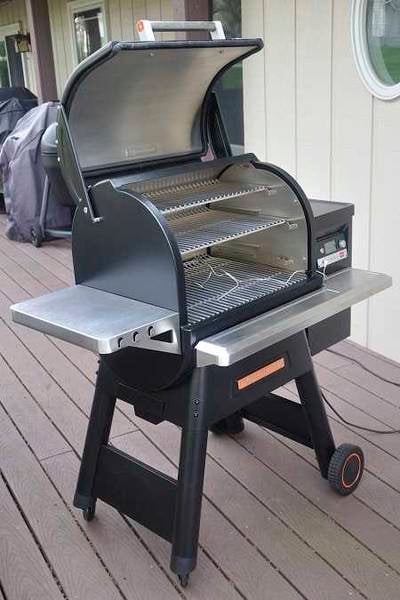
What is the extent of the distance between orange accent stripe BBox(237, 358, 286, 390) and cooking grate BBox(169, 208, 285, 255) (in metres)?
0.35

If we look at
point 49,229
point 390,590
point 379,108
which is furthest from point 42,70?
point 390,590

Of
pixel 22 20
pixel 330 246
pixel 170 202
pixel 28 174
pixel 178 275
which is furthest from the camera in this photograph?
pixel 22 20

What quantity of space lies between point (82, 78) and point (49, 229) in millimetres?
3695

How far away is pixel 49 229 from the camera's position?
16.8 ft

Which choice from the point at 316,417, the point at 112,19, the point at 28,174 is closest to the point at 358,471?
the point at 316,417

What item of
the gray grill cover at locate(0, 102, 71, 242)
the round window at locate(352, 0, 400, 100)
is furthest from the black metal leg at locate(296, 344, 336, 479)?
the gray grill cover at locate(0, 102, 71, 242)

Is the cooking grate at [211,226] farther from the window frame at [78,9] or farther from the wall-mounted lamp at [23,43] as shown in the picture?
the wall-mounted lamp at [23,43]

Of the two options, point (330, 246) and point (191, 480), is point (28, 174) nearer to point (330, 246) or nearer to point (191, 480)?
point (330, 246)

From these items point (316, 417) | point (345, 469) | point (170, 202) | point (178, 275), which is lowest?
point (345, 469)

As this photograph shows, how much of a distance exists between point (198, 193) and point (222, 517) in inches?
38.6

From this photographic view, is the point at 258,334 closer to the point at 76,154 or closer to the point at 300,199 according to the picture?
the point at 300,199

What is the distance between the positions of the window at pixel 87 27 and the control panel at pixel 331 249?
4203 millimetres

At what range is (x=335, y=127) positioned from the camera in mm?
2992

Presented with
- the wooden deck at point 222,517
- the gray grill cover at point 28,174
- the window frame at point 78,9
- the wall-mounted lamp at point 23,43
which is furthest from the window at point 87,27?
the wooden deck at point 222,517
